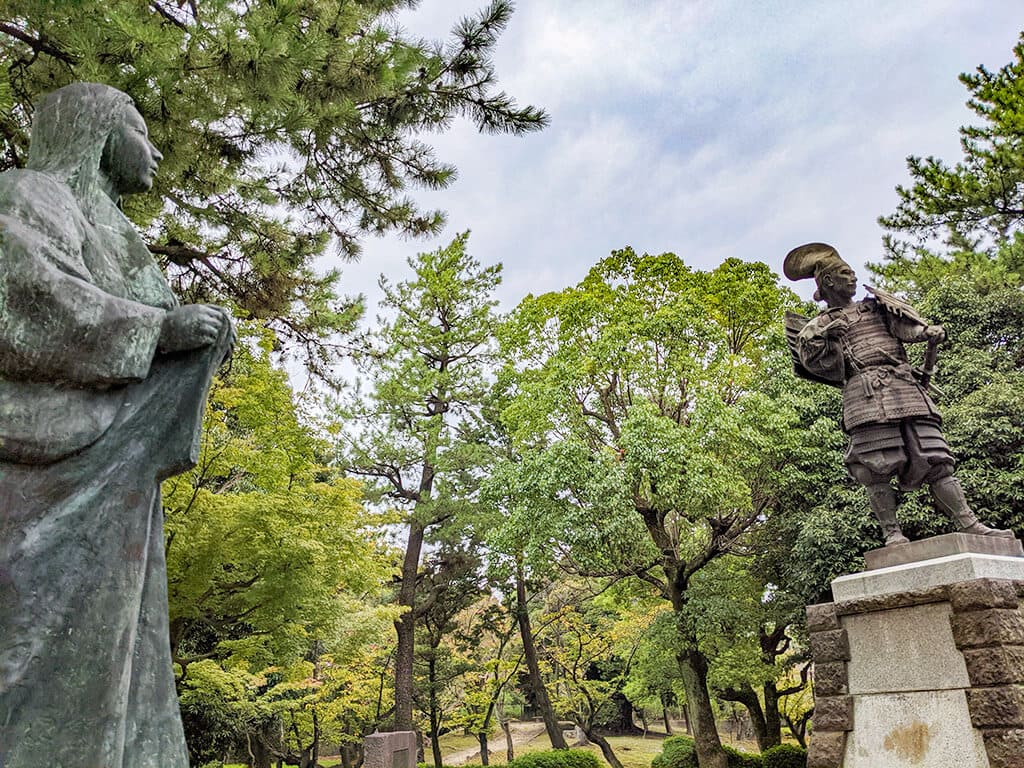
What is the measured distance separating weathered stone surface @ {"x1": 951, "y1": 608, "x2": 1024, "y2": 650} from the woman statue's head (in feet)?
16.3

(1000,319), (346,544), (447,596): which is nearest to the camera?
(346,544)

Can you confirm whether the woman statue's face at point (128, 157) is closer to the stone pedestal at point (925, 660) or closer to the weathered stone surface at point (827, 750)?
the stone pedestal at point (925, 660)

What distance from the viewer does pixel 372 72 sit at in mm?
4980

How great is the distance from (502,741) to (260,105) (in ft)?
106

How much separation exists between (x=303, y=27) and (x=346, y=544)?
6.36m

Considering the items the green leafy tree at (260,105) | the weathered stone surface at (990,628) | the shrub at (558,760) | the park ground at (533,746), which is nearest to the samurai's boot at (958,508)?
the weathered stone surface at (990,628)

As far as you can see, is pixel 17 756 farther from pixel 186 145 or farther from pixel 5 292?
pixel 186 145

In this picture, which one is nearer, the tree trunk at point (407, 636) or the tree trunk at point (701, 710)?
the tree trunk at point (701, 710)

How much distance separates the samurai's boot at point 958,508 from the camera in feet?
15.5

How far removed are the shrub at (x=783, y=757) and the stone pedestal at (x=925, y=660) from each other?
33.9 ft

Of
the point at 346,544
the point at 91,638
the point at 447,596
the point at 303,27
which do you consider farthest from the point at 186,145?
the point at 447,596

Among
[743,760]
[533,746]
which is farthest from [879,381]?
[533,746]

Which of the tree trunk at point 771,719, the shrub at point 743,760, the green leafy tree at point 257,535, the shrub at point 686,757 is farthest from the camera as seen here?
the tree trunk at point 771,719

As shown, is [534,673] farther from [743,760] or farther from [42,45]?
[42,45]
